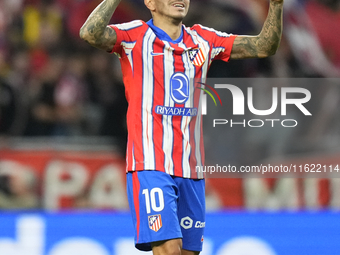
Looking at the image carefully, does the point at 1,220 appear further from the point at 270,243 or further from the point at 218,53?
the point at 218,53

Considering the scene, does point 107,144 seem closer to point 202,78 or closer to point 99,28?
point 202,78

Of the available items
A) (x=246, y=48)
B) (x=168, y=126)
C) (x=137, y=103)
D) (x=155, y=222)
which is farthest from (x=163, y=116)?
(x=246, y=48)

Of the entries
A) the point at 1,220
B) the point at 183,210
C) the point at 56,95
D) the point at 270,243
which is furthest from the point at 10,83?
the point at 183,210

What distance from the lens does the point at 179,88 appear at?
130 inches

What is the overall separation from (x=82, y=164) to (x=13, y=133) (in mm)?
969

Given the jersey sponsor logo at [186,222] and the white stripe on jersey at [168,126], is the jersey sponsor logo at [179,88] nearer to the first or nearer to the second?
the white stripe on jersey at [168,126]

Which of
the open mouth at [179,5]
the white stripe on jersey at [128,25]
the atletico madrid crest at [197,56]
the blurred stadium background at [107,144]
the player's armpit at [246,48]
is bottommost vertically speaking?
the blurred stadium background at [107,144]

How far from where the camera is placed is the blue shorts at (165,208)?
3.16 metres

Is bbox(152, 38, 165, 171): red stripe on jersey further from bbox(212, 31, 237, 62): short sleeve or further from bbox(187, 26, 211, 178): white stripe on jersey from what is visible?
bbox(212, 31, 237, 62): short sleeve

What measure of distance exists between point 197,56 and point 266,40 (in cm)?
43

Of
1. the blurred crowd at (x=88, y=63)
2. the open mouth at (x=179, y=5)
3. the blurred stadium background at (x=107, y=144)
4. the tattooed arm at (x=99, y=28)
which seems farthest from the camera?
the blurred crowd at (x=88, y=63)

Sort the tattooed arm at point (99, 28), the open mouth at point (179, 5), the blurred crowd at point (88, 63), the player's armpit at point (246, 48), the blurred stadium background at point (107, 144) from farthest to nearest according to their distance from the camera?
1. the blurred crowd at point (88, 63)
2. the blurred stadium background at point (107, 144)
3. the player's armpit at point (246, 48)
4. the open mouth at point (179, 5)
5. the tattooed arm at point (99, 28)

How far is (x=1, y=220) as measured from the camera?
17.2 feet

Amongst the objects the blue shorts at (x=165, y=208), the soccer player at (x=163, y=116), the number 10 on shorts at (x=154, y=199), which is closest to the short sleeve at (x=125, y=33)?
the soccer player at (x=163, y=116)
